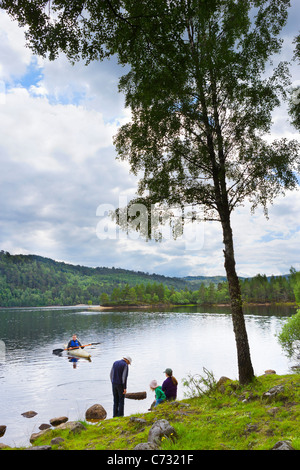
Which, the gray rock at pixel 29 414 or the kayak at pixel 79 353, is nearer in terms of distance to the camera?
the gray rock at pixel 29 414

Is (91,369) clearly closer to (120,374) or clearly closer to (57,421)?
(57,421)

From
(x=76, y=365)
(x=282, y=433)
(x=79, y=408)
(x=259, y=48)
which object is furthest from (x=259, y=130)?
(x=76, y=365)

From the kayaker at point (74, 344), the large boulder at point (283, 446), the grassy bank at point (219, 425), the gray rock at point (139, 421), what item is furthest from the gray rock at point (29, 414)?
the kayaker at point (74, 344)

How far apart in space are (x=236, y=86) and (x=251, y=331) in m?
52.3

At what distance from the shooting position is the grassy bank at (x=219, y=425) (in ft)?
22.9

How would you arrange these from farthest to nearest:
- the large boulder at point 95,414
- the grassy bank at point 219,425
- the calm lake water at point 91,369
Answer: the calm lake water at point 91,369 < the large boulder at point 95,414 < the grassy bank at point 219,425

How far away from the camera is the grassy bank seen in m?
6.98

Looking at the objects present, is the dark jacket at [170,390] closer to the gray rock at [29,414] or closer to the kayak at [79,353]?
the gray rock at [29,414]

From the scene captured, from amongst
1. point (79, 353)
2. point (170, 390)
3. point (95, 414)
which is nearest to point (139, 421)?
point (170, 390)

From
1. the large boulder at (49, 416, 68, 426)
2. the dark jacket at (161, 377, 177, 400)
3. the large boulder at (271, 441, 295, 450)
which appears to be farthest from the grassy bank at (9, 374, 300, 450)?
the large boulder at (49, 416, 68, 426)

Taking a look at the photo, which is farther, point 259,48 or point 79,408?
point 79,408

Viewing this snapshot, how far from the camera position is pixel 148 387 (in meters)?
22.6
